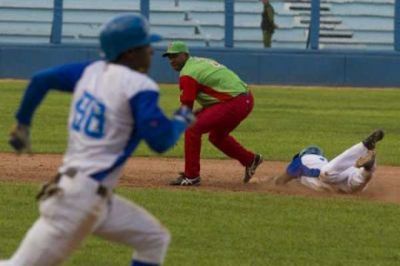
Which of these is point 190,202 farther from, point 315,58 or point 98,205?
point 315,58

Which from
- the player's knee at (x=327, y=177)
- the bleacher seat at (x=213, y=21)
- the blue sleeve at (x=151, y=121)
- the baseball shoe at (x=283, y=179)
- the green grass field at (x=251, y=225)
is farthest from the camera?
the bleacher seat at (x=213, y=21)

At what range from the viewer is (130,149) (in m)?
6.62

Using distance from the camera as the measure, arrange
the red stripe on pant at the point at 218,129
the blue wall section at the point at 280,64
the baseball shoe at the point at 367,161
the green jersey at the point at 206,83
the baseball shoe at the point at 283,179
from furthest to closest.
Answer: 1. the blue wall section at the point at 280,64
2. the baseball shoe at the point at 283,179
3. the red stripe on pant at the point at 218,129
4. the green jersey at the point at 206,83
5. the baseball shoe at the point at 367,161

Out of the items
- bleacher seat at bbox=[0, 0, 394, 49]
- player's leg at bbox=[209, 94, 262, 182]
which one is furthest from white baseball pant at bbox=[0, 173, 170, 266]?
bleacher seat at bbox=[0, 0, 394, 49]

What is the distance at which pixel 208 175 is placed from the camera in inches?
564

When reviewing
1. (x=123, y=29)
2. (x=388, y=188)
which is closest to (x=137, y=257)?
(x=123, y=29)

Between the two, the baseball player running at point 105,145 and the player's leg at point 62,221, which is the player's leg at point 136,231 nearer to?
the baseball player running at point 105,145

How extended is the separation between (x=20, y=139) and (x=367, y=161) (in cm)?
597

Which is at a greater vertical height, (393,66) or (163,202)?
(163,202)

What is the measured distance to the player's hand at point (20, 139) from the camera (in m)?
6.93

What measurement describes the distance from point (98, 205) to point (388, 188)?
24.2ft

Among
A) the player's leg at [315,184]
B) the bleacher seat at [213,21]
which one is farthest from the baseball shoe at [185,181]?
the bleacher seat at [213,21]

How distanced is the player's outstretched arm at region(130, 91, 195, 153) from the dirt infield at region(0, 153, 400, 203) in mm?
6410

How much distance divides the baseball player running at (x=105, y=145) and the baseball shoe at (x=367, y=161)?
5829 mm
